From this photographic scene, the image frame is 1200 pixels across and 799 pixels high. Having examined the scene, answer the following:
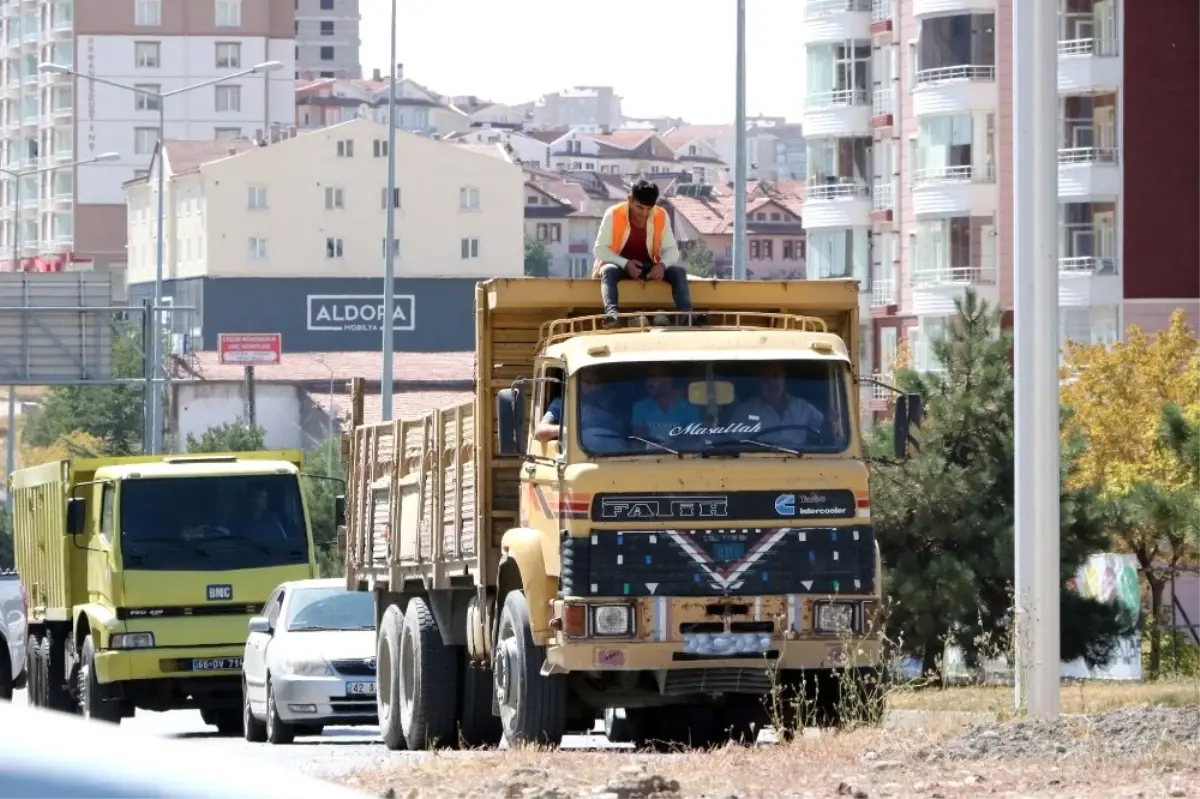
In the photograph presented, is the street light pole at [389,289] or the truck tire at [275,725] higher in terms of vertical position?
the street light pole at [389,289]

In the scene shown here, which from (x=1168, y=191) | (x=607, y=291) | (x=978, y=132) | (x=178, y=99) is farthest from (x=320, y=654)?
(x=178, y=99)

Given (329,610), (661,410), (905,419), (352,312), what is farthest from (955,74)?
(352,312)

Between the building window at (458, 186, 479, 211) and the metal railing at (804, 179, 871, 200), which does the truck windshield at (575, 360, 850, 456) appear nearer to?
the metal railing at (804, 179, 871, 200)

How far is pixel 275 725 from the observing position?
22516 millimetres

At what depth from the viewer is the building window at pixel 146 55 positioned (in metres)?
166

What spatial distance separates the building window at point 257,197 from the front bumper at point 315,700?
376 ft

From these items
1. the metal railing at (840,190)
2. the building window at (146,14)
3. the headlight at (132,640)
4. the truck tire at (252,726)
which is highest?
the building window at (146,14)

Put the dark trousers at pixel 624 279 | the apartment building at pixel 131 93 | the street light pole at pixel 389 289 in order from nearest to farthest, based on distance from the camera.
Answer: the dark trousers at pixel 624 279
the street light pole at pixel 389 289
the apartment building at pixel 131 93

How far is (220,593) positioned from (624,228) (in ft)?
32.6

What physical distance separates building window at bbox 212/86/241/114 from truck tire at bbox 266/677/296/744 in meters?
147

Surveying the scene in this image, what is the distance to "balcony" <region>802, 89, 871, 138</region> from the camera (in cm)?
8194

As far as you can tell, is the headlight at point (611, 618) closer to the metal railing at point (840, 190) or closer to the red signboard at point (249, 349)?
the metal railing at point (840, 190)

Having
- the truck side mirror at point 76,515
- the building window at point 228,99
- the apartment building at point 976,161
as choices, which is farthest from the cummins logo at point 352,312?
the truck side mirror at point 76,515

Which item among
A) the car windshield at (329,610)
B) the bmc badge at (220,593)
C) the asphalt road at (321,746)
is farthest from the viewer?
the bmc badge at (220,593)
